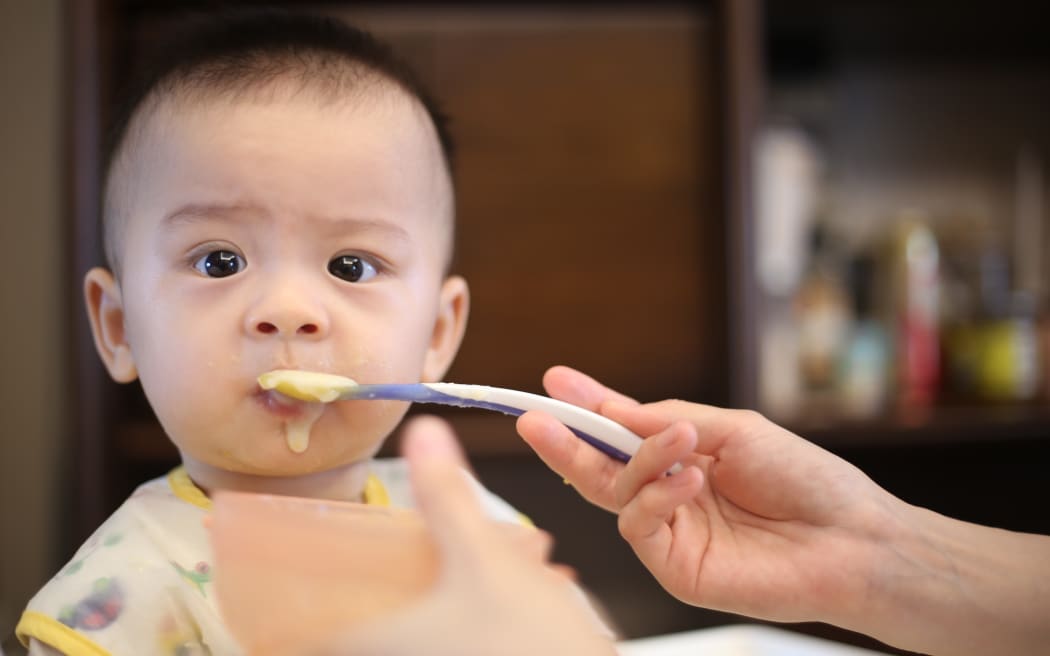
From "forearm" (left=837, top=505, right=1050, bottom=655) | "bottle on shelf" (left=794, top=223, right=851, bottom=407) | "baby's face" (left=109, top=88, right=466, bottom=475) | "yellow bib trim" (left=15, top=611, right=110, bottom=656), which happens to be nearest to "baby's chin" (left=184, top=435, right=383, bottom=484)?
"baby's face" (left=109, top=88, right=466, bottom=475)

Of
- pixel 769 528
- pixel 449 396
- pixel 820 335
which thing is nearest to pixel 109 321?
pixel 449 396

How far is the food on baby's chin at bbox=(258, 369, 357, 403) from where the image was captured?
42cm

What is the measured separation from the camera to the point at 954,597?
1.68ft

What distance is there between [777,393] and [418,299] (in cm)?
84

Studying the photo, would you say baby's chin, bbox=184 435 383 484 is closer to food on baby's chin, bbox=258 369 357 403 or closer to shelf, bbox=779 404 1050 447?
food on baby's chin, bbox=258 369 357 403

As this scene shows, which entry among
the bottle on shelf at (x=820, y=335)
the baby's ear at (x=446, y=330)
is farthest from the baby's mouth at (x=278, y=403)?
the bottle on shelf at (x=820, y=335)

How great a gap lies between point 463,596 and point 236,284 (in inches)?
8.4

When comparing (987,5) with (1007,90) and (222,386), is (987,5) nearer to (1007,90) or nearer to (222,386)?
(1007,90)

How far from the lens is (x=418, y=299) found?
1.64ft

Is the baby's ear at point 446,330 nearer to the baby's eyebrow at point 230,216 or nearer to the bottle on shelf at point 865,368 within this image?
the baby's eyebrow at point 230,216

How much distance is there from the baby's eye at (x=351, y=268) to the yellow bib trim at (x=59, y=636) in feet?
0.68

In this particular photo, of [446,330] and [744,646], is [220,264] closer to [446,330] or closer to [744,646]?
[446,330]

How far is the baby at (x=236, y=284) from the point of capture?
0.42 meters

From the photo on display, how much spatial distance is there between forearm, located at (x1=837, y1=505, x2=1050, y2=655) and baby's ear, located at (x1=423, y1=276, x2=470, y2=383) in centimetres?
29
